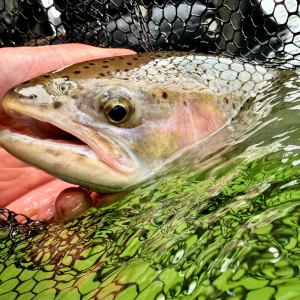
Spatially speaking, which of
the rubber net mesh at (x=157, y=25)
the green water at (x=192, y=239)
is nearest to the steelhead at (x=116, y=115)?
the green water at (x=192, y=239)

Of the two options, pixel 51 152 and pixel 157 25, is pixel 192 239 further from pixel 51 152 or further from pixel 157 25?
pixel 157 25

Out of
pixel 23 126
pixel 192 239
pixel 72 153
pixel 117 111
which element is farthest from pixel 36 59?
pixel 192 239

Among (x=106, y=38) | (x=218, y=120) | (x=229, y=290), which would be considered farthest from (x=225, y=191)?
(x=106, y=38)

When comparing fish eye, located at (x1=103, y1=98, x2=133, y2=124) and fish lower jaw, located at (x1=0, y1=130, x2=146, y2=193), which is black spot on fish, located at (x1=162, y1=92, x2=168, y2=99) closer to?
fish eye, located at (x1=103, y1=98, x2=133, y2=124)

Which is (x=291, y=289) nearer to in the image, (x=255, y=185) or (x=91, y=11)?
(x=255, y=185)

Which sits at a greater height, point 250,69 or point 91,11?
point 91,11

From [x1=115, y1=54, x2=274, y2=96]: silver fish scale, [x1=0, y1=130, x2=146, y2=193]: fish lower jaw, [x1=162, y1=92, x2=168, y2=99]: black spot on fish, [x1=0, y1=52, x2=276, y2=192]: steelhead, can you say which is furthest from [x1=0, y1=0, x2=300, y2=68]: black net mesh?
[x1=0, y1=130, x2=146, y2=193]: fish lower jaw
